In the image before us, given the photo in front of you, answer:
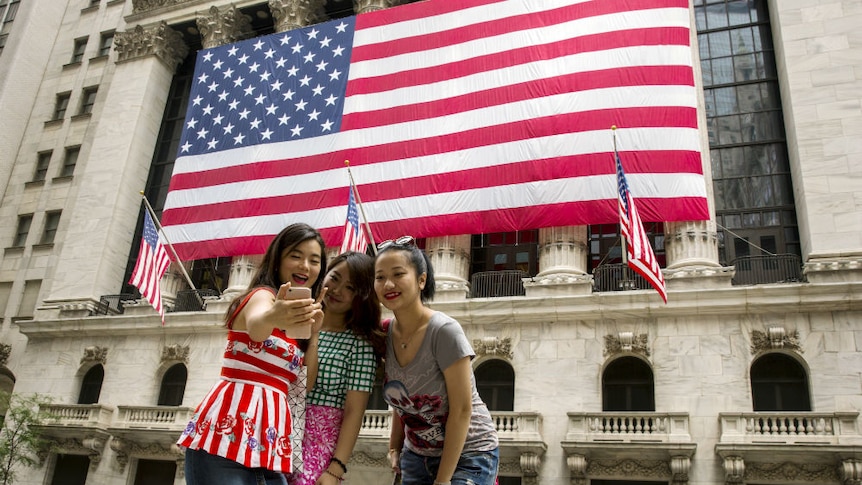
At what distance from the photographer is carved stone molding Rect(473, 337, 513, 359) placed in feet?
74.3

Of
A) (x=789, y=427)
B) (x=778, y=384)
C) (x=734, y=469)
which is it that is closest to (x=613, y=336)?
(x=778, y=384)

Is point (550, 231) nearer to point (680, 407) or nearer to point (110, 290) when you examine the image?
point (680, 407)

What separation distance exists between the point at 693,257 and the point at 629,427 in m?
5.72

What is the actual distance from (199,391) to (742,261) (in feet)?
63.4

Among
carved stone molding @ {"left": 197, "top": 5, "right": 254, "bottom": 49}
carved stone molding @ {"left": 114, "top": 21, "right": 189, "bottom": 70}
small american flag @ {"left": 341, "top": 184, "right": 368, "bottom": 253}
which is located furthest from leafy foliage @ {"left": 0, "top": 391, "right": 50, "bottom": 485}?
carved stone molding @ {"left": 197, "top": 5, "right": 254, "bottom": 49}

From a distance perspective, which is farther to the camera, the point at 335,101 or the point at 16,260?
the point at 16,260

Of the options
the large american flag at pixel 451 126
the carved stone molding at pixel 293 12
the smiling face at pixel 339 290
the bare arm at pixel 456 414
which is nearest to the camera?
the bare arm at pixel 456 414

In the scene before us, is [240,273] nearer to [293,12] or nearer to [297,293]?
[293,12]

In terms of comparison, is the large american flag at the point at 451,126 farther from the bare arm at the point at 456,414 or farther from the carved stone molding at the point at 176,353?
the bare arm at the point at 456,414

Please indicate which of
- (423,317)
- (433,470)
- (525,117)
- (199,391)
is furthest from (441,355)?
(199,391)

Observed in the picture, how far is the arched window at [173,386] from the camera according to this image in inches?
1093

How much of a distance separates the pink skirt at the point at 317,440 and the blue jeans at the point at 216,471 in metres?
0.54

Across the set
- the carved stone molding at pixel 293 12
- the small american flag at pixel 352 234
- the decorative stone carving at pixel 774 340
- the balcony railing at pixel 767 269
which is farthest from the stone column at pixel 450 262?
the carved stone molding at pixel 293 12

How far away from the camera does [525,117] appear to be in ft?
79.2
